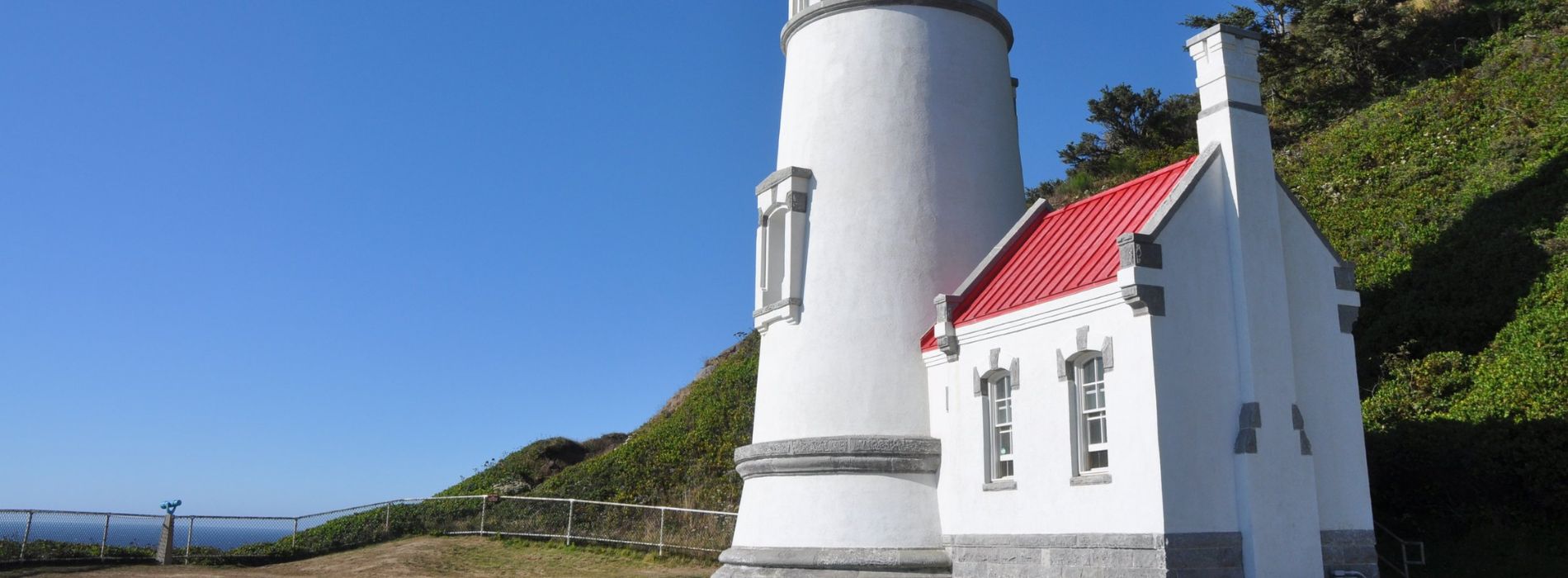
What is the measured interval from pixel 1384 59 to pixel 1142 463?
24811mm

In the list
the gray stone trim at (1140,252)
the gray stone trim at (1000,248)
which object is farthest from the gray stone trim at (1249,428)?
the gray stone trim at (1000,248)

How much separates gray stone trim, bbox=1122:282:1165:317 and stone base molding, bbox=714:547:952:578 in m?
4.11

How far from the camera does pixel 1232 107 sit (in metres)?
12.4

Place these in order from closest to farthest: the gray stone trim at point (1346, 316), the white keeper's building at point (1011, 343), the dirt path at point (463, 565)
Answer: the white keeper's building at point (1011, 343) < the gray stone trim at point (1346, 316) < the dirt path at point (463, 565)

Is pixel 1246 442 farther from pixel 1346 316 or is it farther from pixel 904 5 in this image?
pixel 904 5

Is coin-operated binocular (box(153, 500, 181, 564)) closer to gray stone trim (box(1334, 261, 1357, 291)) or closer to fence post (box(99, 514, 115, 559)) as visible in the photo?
fence post (box(99, 514, 115, 559))

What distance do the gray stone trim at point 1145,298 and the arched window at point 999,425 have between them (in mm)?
2218

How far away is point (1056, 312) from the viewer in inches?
485

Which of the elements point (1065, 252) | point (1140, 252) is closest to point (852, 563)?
point (1065, 252)

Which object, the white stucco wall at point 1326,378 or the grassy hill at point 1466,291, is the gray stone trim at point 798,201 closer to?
the white stucco wall at point 1326,378

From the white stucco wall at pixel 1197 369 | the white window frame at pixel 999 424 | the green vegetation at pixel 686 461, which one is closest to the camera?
the white stucco wall at pixel 1197 369

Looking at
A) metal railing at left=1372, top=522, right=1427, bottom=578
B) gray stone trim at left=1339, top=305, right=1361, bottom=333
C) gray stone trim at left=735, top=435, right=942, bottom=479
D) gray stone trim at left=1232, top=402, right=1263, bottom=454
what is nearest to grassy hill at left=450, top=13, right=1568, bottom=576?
metal railing at left=1372, top=522, right=1427, bottom=578

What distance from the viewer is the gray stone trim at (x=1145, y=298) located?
36.6 feet

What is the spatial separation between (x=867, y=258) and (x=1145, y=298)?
449 centimetres
